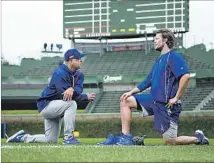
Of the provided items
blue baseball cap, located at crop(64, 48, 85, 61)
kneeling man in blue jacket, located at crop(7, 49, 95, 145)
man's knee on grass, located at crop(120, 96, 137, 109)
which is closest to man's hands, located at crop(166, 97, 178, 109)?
man's knee on grass, located at crop(120, 96, 137, 109)

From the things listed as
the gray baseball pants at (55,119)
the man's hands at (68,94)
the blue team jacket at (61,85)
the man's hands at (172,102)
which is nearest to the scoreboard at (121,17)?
the gray baseball pants at (55,119)

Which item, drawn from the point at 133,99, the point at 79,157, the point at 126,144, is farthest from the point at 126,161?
the point at 133,99

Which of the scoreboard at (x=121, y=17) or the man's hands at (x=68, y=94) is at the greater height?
A: the scoreboard at (x=121, y=17)

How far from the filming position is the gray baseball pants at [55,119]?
6480 mm

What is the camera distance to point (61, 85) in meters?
6.70

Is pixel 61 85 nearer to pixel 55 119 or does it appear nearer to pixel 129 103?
pixel 55 119

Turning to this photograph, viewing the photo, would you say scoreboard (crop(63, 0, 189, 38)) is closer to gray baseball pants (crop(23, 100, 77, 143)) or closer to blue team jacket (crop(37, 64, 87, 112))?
gray baseball pants (crop(23, 100, 77, 143))

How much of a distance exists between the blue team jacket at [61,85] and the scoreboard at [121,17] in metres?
31.1

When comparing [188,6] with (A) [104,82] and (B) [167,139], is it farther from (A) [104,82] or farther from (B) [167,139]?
(B) [167,139]

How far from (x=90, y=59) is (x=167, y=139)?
3656 centimetres

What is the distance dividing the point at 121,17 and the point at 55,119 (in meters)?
32.5

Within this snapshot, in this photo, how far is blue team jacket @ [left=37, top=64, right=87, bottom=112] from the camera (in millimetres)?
6711

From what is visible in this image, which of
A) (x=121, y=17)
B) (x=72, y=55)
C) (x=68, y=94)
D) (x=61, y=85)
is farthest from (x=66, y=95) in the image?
(x=121, y=17)

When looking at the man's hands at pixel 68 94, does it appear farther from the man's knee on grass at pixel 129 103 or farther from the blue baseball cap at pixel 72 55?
the man's knee on grass at pixel 129 103
